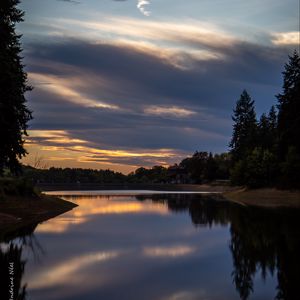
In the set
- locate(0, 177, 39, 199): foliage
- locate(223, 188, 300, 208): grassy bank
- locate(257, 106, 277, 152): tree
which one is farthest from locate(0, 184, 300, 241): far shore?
locate(257, 106, 277, 152): tree

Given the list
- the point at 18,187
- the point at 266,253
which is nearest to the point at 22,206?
the point at 18,187

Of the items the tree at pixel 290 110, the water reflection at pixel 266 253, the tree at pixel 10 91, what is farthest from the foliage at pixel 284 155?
the tree at pixel 10 91

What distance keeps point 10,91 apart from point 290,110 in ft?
196

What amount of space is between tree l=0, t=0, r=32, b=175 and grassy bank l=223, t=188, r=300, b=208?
40793 millimetres

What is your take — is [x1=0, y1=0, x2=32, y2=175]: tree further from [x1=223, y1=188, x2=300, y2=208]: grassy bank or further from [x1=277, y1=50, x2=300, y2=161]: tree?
[x1=277, y1=50, x2=300, y2=161]: tree

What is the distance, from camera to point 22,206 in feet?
159

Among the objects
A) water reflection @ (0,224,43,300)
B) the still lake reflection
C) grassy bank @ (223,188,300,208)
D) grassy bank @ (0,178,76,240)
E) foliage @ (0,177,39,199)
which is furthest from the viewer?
grassy bank @ (223,188,300,208)

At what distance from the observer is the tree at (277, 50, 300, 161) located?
85.2m

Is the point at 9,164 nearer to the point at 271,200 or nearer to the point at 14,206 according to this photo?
the point at 14,206

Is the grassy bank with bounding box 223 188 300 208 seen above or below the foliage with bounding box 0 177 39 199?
below

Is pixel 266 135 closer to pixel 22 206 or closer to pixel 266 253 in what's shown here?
pixel 22 206

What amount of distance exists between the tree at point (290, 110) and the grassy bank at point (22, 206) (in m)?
44.0

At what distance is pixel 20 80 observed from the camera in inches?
1742

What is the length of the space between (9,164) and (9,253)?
73.6 feet
